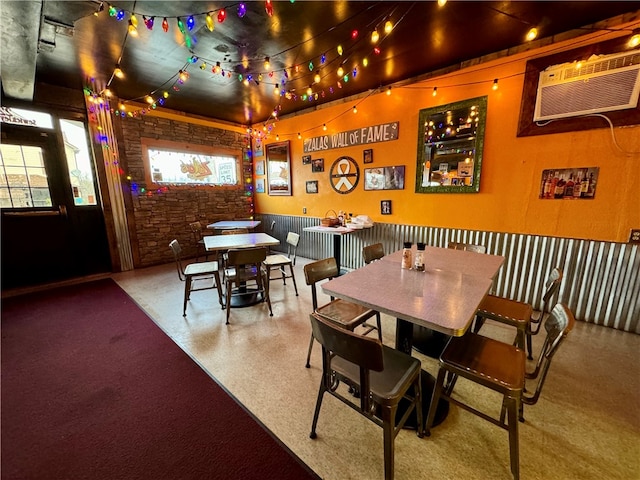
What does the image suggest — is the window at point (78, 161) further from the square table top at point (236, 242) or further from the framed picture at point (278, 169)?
the framed picture at point (278, 169)

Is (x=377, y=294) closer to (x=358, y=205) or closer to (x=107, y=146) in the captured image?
(x=358, y=205)

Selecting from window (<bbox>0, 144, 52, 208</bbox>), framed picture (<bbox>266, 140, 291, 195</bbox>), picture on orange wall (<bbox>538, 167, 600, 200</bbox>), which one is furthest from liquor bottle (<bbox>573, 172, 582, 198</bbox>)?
window (<bbox>0, 144, 52, 208</bbox>)

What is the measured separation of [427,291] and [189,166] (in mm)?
5552

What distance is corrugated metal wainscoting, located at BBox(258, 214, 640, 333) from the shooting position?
8.25ft

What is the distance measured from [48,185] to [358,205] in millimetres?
5080

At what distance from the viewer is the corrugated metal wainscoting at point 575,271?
8.25 feet

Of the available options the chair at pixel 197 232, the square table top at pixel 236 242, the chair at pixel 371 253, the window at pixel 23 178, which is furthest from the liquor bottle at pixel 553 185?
the window at pixel 23 178

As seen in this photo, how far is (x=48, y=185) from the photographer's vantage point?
396 cm

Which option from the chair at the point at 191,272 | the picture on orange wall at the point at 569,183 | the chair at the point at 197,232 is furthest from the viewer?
the chair at the point at 197,232

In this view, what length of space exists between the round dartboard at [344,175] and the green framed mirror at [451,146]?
3.74ft

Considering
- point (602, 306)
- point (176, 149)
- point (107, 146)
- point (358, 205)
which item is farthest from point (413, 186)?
point (107, 146)

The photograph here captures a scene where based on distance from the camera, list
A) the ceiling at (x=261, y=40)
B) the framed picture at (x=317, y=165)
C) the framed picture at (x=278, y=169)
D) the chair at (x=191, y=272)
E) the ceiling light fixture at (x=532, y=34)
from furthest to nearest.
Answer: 1. the framed picture at (x=278, y=169)
2. the framed picture at (x=317, y=165)
3. the chair at (x=191, y=272)
4. the ceiling light fixture at (x=532, y=34)
5. the ceiling at (x=261, y=40)

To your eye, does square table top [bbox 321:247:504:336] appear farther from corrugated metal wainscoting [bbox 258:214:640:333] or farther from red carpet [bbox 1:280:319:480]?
corrugated metal wainscoting [bbox 258:214:640:333]

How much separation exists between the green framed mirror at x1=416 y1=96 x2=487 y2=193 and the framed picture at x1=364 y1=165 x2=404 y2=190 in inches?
11.4
